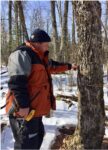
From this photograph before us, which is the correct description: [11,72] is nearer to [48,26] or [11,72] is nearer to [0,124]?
[0,124]

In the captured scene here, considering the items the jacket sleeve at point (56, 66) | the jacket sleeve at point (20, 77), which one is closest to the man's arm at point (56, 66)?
the jacket sleeve at point (56, 66)

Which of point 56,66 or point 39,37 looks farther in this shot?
point 56,66

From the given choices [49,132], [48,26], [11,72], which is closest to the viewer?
[11,72]

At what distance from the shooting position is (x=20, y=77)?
4152mm

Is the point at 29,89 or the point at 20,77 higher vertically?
the point at 20,77

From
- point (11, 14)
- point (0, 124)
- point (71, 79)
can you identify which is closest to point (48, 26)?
point (11, 14)

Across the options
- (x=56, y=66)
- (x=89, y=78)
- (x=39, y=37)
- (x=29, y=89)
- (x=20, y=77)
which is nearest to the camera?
(x=20, y=77)

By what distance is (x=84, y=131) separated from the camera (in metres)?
5.14

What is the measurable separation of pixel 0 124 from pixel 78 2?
2.65m

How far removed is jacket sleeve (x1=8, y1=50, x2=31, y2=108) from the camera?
13.6 feet

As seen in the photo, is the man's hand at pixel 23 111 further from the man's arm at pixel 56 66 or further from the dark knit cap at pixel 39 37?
the man's arm at pixel 56 66

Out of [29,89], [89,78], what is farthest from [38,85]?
[89,78]

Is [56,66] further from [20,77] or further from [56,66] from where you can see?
[20,77]

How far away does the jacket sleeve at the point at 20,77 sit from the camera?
4.16 m
